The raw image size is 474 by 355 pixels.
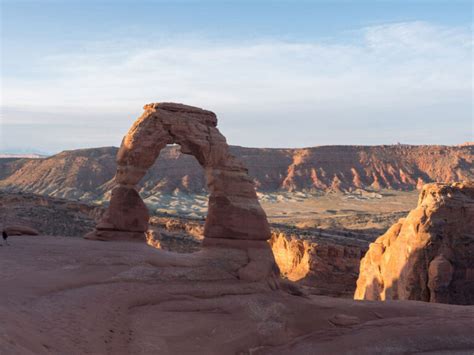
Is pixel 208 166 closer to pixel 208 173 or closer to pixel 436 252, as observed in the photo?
pixel 208 173

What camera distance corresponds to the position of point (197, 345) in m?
14.1

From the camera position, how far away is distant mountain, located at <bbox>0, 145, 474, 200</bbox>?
10788cm

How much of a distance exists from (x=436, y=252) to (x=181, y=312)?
1230 cm

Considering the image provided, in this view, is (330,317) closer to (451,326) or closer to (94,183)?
(451,326)

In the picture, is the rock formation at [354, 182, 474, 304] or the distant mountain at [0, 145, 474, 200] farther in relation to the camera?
the distant mountain at [0, 145, 474, 200]

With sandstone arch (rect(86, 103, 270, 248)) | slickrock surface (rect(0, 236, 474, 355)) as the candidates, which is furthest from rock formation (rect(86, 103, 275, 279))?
slickrock surface (rect(0, 236, 474, 355))

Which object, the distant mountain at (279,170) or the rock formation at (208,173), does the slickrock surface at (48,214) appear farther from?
the distant mountain at (279,170)

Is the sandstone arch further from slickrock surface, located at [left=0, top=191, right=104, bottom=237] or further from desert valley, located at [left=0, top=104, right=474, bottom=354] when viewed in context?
slickrock surface, located at [left=0, top=191, right=104, bottom=237]

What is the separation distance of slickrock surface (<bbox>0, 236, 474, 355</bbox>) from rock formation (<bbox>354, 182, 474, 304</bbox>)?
362 cm

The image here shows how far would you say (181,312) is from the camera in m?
15.8

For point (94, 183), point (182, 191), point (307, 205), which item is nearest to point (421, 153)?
point (307, 205)

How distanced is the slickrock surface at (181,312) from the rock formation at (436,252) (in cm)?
362

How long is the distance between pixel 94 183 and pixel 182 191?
18318mm

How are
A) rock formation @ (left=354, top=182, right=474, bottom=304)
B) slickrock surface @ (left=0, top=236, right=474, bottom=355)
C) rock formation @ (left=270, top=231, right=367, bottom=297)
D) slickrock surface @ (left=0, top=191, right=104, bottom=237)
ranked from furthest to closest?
slickrock surface @ (left=0, top=191, right=104, bottom=237) → rock formation @ (left=270, top=231, right=367, bottom=297) → rock formation @ (left=354, top=182, right=474, bottom=304) → slickrock surface @ (left=0, top=236, right=474, bottom=355)
